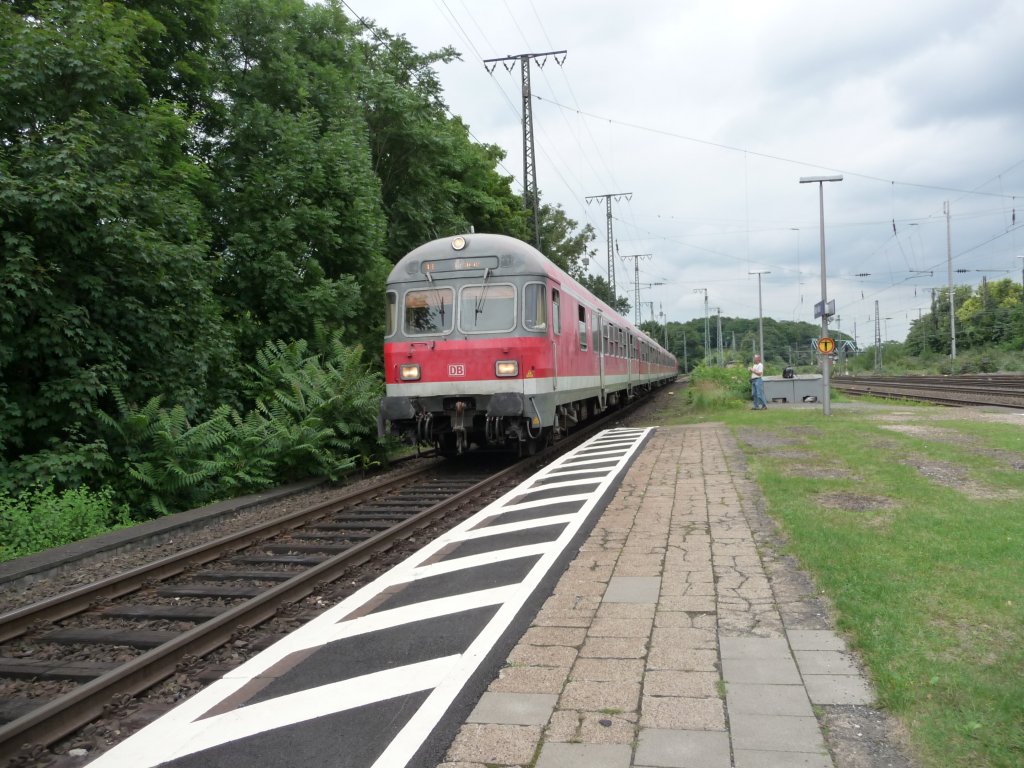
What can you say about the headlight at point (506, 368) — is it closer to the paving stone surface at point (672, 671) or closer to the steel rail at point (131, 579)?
the steel rail at point (131, 579)

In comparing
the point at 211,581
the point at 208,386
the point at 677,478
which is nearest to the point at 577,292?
the point at 677,478

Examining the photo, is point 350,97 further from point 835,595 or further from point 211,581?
point 835,595

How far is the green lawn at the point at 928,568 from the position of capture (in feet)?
10.1

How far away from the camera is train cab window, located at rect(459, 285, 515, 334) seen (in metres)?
11.2

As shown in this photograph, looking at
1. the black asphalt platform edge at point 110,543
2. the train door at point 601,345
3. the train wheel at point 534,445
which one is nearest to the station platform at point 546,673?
the black asphalt platform edge at point 110,543

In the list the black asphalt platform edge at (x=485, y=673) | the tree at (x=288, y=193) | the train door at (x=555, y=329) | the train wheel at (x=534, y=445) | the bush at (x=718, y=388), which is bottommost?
the black asphalt platform edge at (x=485, y=673)

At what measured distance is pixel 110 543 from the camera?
7078 millimetres

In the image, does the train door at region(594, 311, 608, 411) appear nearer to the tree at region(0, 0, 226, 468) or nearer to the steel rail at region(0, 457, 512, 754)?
the tree at region(0, 0, 226, 468)

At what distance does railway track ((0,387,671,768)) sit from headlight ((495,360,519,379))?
10.3 ft

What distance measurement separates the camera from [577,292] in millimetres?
14367

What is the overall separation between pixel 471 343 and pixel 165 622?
21.9 ft

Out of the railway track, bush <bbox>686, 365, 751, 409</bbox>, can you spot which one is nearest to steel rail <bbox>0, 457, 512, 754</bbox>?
the railway track

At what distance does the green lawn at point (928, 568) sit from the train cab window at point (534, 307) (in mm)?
3703

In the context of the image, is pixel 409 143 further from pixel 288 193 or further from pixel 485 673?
pixel 485 673
